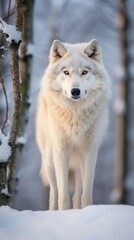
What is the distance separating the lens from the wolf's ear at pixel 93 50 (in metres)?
4.79

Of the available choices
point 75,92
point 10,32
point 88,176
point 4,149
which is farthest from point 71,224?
point 88,176

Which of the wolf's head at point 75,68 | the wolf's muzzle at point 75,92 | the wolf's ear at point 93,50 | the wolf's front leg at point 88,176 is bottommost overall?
the wolf's front leg at point 88,176

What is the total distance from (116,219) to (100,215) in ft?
0.45

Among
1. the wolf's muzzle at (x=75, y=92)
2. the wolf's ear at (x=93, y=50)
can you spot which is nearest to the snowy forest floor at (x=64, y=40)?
the wolf's ear at (x=93, y=50)

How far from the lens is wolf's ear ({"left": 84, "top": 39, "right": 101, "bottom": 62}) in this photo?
4793 millimetres

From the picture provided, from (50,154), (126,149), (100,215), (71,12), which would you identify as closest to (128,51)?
(126,149)

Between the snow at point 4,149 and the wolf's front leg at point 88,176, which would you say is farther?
the wolf's front leg at point 88,176

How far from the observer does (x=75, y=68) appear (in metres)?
4.61

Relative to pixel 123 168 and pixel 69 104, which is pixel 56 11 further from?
pixel 69 104

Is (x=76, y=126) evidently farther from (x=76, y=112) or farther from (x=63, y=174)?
(x=63, y=174)

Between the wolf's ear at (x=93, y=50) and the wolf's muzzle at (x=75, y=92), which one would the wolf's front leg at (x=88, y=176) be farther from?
the wolf's ear at (x=93, y=50)

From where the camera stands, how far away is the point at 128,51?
11.1 m

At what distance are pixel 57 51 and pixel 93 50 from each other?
34cm

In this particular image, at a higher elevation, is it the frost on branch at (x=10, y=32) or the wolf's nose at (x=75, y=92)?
the frost on branch at (x=10, y=32)
